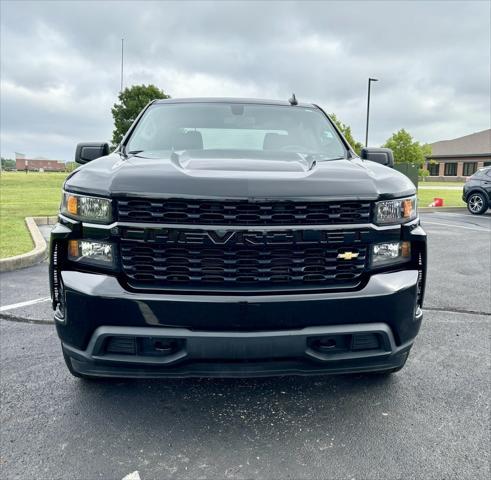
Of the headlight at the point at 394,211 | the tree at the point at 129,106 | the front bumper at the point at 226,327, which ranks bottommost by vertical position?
the front bumper at the point at 226,327

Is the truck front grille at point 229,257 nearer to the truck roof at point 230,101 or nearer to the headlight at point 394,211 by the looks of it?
the headlight at point 394,211

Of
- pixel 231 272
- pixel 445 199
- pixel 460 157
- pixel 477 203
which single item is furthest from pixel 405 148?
pixel 231 272

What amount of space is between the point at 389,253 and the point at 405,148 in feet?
185

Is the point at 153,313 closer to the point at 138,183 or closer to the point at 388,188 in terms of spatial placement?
the point at 138,183

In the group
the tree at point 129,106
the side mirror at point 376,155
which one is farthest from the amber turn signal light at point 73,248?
the tree at point 129,106

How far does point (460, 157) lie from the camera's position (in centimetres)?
6312

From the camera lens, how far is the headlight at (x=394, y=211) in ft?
7.07

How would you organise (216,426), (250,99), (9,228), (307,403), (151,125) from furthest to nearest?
(9,228) < (250,99) < (151,125) < (307,403) < (216,426)

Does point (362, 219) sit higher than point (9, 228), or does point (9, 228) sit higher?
point (362, 219)

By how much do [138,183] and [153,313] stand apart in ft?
1.96

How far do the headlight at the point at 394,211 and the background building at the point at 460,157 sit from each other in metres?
65.5

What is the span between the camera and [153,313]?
79.2 inches

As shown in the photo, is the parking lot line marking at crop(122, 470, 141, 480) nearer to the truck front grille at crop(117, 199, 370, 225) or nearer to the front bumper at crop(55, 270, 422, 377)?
the front bumper at crop(55, 270, 422, 377)

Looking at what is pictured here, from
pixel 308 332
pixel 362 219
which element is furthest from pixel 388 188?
pixel 308 332
